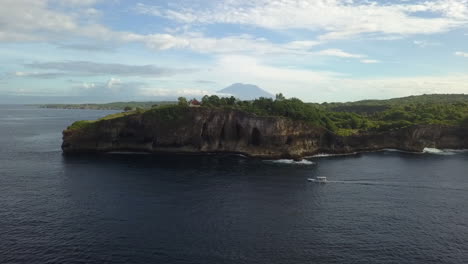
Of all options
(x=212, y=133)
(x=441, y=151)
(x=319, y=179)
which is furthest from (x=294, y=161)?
(x=441, y=151)

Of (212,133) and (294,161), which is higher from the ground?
(212,133)

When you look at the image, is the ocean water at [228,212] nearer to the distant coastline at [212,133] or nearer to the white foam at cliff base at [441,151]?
the distant coastline at [212,133]

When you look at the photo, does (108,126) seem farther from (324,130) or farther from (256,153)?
(324,130)

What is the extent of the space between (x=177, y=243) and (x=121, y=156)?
244 ft

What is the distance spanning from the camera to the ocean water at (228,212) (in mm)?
50344

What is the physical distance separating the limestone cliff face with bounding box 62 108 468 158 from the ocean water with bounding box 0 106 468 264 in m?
16.9

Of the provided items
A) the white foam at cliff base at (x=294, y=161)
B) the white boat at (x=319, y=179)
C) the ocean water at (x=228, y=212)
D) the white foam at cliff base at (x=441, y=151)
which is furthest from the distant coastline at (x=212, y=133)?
the white foam at cliff base at (x=441, y=151)

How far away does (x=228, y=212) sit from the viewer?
65.9 meters

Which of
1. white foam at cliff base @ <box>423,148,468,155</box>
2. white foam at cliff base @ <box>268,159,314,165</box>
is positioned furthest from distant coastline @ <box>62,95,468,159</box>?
white foam at cliff base @ <box>423,148,468,155</box>

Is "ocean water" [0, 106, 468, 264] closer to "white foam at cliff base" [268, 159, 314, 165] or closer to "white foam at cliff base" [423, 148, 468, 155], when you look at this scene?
"white foam at cliff base" [268, 159, 314, 165]

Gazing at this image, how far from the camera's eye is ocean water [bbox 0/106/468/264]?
1982 inches

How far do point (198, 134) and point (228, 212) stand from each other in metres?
64.4

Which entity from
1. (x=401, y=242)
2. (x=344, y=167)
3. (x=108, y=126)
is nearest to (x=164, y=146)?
(x=108, y=126)

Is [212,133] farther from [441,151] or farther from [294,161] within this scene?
[441,151]
